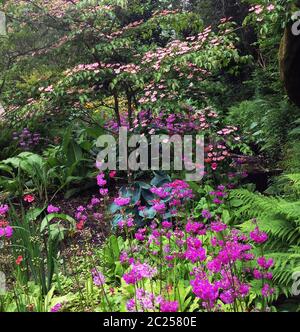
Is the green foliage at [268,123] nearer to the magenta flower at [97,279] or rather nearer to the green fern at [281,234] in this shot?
the green fern at [281,234]

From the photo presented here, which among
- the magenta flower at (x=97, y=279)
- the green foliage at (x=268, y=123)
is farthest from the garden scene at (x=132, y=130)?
the magenta flower at (x=97, y=279)

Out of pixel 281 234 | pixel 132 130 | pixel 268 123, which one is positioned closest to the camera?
pixel 281 234

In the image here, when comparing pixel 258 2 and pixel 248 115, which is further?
pixel 248 115

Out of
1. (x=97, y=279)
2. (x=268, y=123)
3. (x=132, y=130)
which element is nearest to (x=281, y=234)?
(x=97, y=279)

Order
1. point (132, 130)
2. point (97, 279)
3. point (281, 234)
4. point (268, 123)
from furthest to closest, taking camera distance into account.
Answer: point (132, 130) < point (268, 123) < point (281, 234) < point (97, 279)

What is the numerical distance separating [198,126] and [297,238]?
2135mm

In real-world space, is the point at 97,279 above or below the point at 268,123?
below

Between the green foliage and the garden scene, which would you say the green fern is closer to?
the garden scene

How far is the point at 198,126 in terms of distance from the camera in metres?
4.63

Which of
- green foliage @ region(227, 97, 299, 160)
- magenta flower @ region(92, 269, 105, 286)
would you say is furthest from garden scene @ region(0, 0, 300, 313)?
magenta flower @ region(92, 269, 105, 286)

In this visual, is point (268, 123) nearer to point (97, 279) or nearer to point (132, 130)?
point (132, 130)

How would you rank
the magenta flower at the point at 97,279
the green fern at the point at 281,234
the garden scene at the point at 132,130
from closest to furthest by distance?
the magenta flower at the point at 97,279 → the green fern at the point at 281,234 → the garden scene at the point at 132,130

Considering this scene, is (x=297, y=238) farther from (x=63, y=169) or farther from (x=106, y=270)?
(x=63, y=169)
